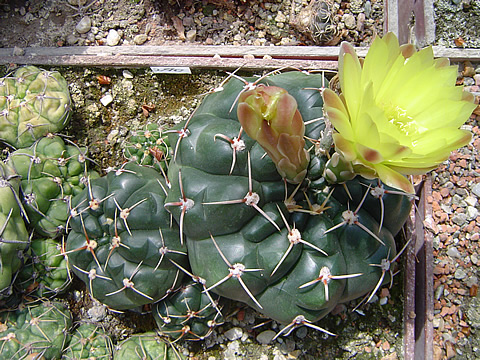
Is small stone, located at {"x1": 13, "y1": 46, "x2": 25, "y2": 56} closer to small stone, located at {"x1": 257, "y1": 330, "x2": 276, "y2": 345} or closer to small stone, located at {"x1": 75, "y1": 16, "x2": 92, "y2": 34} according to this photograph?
small stone, located at {"x1": 75, "y1": 16, "x2": 92, "y2": 34}

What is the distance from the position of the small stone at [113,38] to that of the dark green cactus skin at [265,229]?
130cm

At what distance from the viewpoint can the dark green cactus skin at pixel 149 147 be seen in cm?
191

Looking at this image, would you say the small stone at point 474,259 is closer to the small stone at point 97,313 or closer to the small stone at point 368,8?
the small stone at point 368,8

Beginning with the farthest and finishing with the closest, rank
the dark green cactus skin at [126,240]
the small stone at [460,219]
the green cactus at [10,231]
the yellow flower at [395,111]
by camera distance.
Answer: the small stone at [460,219]
the green cactus at [10,231]
the dark green cactus skin at [126,240]
the yellow flower at [395,111]

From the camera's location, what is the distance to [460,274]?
78.4 inches

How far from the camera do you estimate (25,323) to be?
1.87 metres

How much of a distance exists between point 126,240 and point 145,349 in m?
0.64

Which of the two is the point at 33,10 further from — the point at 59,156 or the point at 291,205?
the point at 291,205

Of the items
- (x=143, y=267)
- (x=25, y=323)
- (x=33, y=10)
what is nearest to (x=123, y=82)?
(x=33, y=10)

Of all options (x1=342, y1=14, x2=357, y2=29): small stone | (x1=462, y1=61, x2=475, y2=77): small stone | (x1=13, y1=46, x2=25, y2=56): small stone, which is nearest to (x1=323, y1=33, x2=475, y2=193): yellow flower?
(x1=462, y1=61, x2=475, y2=77): small stone

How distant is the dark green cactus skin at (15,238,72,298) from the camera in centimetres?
194

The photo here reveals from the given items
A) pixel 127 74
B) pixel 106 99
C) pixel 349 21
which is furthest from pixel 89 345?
pixel 349 21

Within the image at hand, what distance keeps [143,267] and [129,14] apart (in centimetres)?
166

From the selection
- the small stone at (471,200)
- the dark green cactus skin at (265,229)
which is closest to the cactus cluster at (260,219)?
the dark green cactus skin at (265,229)
